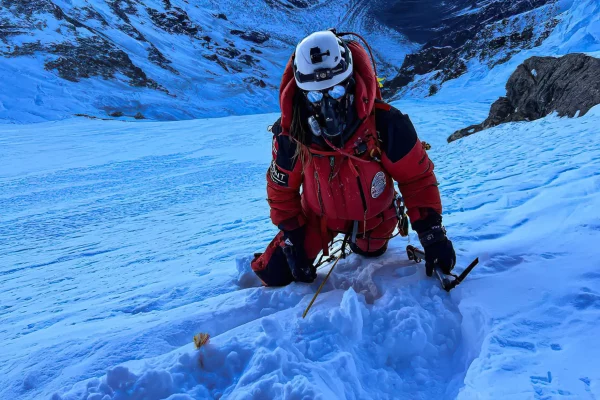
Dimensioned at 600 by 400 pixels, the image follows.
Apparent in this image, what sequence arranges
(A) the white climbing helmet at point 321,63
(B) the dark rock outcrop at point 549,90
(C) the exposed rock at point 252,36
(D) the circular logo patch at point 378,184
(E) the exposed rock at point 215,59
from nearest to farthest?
(A) the white climbing helmet at point 321,63 → (D) the circular logo patch at point 378,184 → (B) the dark rock outcrop at point 549,90 → (E) the exposed rock at point 215,59 → (C) the exposed rock at point 252,36

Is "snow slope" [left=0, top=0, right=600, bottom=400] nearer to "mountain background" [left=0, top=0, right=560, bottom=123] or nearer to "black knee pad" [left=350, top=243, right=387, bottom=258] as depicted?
"black knee pad" [left=350, top=243, right=387, bottom=258]

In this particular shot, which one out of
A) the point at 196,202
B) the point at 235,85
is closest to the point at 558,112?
the point at 196,202

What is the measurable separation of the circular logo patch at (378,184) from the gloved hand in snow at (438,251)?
0.33 meters

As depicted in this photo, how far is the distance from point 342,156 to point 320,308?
751mm

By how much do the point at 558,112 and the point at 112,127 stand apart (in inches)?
605

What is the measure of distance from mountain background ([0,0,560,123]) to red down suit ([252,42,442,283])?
25.7 meters

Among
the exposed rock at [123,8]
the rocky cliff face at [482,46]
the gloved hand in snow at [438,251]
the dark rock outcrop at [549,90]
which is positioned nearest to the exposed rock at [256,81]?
the rocky cliff face at [482,46]

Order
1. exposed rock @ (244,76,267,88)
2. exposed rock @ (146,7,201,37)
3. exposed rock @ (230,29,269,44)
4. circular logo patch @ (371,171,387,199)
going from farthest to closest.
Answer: exposed rock @ (230,29,269,44) → exposed rock @ (146,7,201,37) → exposed rock @ (244,76,267,88) → circular logo patch @ (371,171,387,199)

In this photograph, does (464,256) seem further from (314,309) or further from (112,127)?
(112,127)

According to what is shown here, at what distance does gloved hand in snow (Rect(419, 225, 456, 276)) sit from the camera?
2037 millimetres

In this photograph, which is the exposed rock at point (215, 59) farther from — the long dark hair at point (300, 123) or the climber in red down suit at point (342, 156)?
the long dark hair at point (300, 123)

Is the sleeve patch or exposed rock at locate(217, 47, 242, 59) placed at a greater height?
exposed rock at locate(217, 47, 242, 59)

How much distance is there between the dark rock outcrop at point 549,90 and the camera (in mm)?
6797

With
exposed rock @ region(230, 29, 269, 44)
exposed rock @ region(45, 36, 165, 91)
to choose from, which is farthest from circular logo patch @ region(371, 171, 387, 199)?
exposed rock @ region(230, 29, 269, 44)
